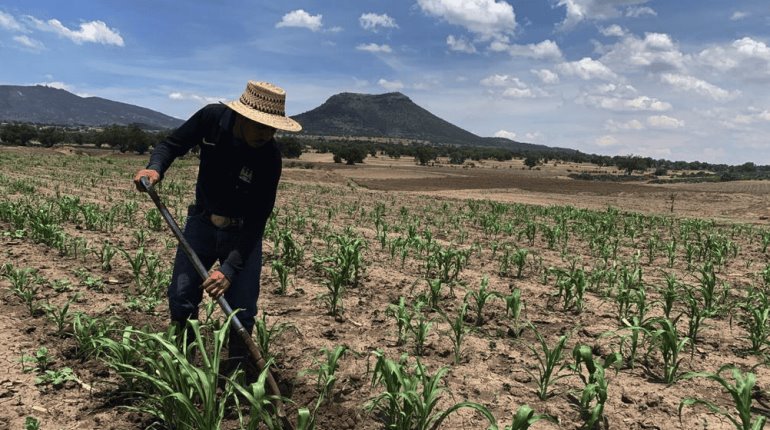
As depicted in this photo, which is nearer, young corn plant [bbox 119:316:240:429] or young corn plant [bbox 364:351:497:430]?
young corn plant [bbox 119:316:240:429]

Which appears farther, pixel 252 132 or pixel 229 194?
pixel 229 194

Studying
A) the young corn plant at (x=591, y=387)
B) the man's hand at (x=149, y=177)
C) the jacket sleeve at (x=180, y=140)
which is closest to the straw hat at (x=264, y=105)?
the jacket sleeve at (x=180, y=140)

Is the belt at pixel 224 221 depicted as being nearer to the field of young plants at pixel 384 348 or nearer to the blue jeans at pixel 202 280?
the blue jeans at pixel 202 280

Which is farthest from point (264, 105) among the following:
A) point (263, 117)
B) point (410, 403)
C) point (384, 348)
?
point (384, 348)

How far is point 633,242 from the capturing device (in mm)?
10133

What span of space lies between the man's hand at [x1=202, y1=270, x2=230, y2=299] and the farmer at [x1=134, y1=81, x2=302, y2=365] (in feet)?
0.34

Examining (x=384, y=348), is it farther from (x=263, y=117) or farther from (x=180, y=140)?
(x=180, y=140)

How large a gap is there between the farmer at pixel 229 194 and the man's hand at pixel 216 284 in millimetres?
103

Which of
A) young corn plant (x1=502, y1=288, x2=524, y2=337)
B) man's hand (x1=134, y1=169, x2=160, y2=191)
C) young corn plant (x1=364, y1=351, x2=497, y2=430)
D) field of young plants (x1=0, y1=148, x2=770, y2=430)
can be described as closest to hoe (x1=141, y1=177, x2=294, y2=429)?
man's hand (x1=134, y1=169, x2=160, y2=191)

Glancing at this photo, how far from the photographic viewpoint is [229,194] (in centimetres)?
325

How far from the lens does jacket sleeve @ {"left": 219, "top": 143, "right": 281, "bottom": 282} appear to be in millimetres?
3115

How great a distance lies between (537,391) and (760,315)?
2.22 metres

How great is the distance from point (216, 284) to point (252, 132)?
988 millimetres

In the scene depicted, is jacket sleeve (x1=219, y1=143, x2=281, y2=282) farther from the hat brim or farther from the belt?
the hat brim
